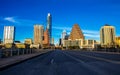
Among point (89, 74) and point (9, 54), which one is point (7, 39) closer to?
point (9, 54)

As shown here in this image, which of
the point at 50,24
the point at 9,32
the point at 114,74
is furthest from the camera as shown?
the point at 50,24

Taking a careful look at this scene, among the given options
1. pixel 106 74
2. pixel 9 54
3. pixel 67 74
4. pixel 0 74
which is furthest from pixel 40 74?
pixel 9 54

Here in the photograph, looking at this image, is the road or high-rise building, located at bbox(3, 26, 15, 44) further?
high-rise building, located at bbox(3, 26, 15, 44)

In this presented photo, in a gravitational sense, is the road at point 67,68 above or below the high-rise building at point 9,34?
below

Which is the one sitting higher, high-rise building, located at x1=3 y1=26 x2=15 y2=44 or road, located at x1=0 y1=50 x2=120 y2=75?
high-rise building, located at x1=3 y1=26 x2=15 y2=44

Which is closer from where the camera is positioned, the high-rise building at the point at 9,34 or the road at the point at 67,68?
the road at the point at 67,68

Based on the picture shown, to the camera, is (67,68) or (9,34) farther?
(9,34)

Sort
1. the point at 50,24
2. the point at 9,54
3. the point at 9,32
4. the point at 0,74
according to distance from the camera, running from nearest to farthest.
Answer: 1. the point at 0,74
2. the point at 9,54
3. the point at 9,32
4. the point at 50,24

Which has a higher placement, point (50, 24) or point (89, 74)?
point (50, 24)

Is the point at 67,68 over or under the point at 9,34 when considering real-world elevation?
under

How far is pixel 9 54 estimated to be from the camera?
105ft

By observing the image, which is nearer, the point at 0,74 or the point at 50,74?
the point at 50,74

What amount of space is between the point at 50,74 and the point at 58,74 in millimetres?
448

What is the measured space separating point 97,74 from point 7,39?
177m
